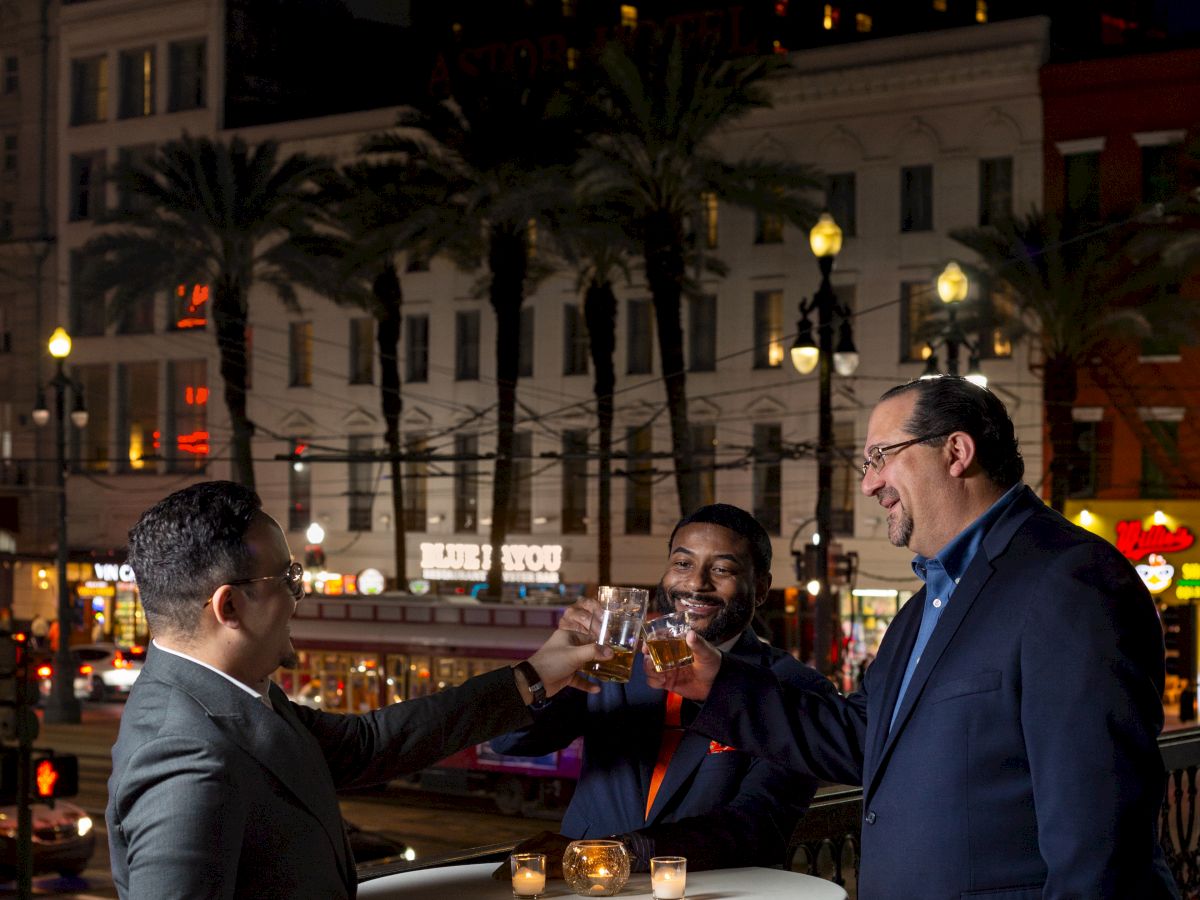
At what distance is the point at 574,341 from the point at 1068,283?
1582 cm

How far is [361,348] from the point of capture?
51.5 m

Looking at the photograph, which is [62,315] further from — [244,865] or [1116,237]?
[244,865]

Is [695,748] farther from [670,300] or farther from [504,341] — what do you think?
[504,341]

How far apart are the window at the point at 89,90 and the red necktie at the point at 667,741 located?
57.5m

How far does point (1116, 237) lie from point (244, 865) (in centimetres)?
3630

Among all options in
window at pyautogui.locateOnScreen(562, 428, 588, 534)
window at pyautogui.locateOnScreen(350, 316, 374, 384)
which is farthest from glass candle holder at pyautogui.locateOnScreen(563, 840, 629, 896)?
window at pyautogui.locateOnScreen(350, 316, 374, 384)

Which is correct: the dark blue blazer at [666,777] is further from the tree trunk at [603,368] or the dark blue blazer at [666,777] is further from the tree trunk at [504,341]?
the tree trunk at [603,368]

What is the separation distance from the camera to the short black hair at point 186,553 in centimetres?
332

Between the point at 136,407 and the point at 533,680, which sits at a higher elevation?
the point at 136,407

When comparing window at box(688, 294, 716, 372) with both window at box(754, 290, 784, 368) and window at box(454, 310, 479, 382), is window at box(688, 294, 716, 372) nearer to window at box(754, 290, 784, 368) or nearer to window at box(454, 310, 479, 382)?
window at box(754, 290, 784, 368)

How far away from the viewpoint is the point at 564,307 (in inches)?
1876

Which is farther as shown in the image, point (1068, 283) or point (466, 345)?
point (466, 345)

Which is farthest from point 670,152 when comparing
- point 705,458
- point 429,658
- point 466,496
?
point 466,496

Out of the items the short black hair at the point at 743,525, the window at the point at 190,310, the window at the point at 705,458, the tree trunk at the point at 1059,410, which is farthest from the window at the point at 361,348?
the short black hair at the point at 743,525
